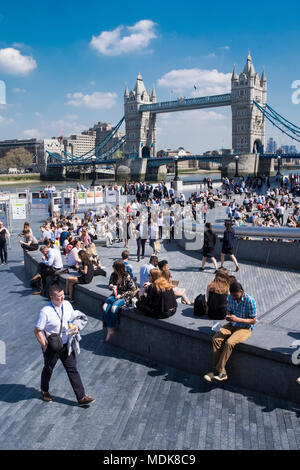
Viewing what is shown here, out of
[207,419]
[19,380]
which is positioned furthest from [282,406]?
[19,380]

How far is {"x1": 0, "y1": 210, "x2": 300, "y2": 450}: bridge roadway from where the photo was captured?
396 centimetres

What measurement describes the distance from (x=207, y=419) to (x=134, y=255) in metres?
8.46

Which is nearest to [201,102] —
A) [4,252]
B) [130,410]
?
[4,252]

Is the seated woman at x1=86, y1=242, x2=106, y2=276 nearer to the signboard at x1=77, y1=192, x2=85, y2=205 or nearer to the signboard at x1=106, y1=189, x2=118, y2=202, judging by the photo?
the signboard at x1=77, y1=192, x2=85, y2=205

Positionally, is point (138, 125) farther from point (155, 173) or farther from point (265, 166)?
point (265, 166)

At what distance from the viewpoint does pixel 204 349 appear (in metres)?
5.07

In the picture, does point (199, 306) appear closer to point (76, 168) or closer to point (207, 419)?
point (207, 419)

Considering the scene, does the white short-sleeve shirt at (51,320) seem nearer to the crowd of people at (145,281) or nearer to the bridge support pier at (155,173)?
the crowd of people at (145,281)

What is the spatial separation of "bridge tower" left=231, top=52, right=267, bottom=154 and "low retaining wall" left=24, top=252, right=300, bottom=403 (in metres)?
89.7

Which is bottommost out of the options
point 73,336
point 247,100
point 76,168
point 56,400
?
point 56,400

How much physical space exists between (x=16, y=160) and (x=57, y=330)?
13442 cm

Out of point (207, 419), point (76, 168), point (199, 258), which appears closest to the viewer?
point (207, 419)

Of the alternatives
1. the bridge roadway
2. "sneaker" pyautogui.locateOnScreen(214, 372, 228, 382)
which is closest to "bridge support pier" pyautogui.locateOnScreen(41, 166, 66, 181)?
the bridge roadway

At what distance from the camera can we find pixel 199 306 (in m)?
5.53
